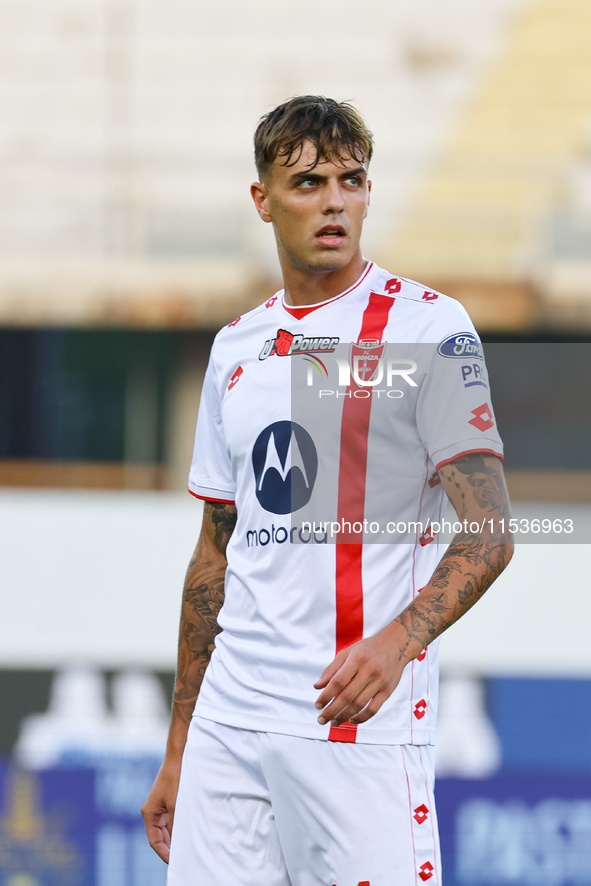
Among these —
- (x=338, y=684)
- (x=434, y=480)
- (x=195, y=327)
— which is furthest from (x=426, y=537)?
(x=195, y=327)

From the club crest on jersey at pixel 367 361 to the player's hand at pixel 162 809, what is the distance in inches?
31.9

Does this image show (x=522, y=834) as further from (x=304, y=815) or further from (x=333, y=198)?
(x=333, y=198)

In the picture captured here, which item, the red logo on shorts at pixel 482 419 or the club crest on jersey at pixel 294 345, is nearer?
the red logo on shorts at pixel 482 419

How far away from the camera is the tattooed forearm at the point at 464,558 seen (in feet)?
5.34

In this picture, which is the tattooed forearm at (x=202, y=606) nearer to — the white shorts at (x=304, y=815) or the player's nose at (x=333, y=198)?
the white shorts at (x=304, y=815)

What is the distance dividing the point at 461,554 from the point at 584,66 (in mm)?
10311

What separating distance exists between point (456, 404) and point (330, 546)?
1.03 ft

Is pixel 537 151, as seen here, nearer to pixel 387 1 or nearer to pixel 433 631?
pixel 387 1

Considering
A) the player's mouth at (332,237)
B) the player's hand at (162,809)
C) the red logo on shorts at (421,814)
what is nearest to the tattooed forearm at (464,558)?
the red logo on shorts at (421,814)

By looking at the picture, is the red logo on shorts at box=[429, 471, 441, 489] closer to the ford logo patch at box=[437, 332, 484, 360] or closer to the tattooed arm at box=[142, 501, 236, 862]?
the ford logo patch at box=[437, 332, 484, 360]

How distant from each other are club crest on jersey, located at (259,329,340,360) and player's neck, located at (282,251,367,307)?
72 millimetres

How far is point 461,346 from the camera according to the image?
181cm

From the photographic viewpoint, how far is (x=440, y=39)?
Answer: 10664mm

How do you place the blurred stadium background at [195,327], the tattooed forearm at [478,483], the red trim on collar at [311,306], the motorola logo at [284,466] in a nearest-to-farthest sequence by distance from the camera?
the tattooed forearm at [478,483], the motorola logo at [284,466], the red trim on collar at [311,306], the blurred stadium background at [195,327]
